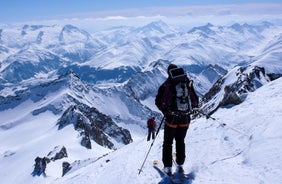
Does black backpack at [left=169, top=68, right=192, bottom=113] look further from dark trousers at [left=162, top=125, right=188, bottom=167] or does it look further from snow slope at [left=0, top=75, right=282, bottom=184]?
snow slope at [left=0, top=75, right=282, bottom=184]

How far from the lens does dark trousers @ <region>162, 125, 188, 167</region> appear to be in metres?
Answer: 13.6

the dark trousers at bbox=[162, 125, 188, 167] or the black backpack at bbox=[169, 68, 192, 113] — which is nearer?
the black backpack at bbox=[169, 68, 192, 113]

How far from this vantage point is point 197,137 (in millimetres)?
18641

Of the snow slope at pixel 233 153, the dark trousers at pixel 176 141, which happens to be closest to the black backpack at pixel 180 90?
the dark trousers at pixel 176 141

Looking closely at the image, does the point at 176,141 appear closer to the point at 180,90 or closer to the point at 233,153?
the point at 180,90

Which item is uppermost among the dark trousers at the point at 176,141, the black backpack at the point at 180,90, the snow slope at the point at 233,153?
the black backpack at the point at 180,90

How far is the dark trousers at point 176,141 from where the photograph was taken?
535 inches

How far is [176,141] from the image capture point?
13.9 m

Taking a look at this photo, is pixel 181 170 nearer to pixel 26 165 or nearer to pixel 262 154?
pixel 262 154

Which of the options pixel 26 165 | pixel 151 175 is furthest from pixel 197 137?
pixel 26 165

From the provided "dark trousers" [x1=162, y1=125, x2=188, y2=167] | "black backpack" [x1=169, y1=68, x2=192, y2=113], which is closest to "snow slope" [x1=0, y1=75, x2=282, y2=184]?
"dark trousers" [x1=162, y1=125, x2=188, y2=167]

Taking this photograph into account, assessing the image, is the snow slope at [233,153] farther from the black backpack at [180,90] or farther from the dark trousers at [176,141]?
the black backpack at [180,90]

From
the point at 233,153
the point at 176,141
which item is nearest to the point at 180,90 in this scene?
the point at 176,141

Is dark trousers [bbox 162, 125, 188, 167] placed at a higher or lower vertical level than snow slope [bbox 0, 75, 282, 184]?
higher
